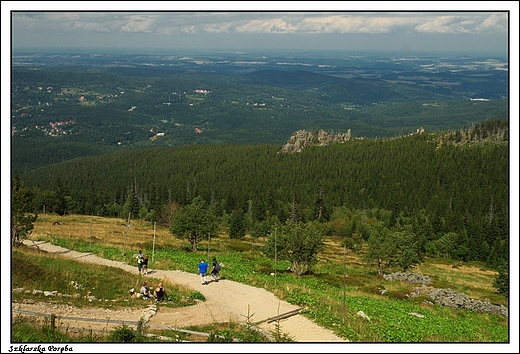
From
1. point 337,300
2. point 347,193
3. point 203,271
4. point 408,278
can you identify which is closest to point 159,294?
point 203,271

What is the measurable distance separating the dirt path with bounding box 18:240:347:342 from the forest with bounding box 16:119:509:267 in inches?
2414

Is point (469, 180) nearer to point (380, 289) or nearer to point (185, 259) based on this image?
point (380, 289)

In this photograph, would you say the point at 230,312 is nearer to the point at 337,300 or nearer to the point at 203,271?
the point at 203,271

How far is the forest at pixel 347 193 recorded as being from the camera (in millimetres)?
108456

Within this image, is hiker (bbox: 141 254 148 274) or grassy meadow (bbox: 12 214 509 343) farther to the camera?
hiker (bbox: 141 254 148 274)

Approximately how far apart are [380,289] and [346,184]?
123250 mm

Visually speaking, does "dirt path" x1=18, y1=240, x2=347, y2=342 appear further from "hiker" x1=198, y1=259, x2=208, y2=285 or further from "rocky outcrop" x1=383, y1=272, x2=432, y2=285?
"rocky outcrop" x1=383, y1=272, x2=432, y2=285

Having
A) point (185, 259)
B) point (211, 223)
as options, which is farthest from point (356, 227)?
point (185, 259)

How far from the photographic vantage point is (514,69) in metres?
17.1

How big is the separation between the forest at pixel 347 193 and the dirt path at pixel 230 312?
6132 cm

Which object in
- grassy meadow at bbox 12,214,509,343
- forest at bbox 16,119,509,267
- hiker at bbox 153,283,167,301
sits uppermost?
hiker at bbox 153,283,167,301

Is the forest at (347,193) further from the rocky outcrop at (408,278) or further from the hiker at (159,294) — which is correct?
the hiker at (159,294)

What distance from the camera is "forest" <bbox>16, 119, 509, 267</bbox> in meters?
108

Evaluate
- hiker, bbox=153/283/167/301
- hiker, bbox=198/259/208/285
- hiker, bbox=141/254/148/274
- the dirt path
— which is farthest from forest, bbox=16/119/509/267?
hiker, bbox=153/283/167/301
